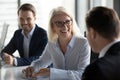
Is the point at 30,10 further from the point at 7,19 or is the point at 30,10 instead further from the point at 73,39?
the point at 7,19

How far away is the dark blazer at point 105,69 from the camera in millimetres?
1258

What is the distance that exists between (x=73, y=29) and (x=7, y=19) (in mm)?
2653

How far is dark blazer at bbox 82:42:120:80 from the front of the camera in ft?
4.13

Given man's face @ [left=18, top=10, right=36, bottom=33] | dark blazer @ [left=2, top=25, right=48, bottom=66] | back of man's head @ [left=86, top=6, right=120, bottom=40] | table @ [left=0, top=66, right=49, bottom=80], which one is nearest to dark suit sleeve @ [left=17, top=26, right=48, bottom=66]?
dark blazer @ [left=2, top=25, right=48, bottom=66]

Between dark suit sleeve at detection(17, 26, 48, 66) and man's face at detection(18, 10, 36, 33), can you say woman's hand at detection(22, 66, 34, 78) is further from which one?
man's face at detection(18, 10, 36, 33)

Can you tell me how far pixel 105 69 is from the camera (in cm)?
127

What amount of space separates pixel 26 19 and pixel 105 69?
72.2 inches

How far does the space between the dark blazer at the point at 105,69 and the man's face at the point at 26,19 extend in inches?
68.4

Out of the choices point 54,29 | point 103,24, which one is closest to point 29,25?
point 54,29

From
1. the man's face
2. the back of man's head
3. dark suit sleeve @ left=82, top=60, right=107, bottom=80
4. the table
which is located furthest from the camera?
the man's face

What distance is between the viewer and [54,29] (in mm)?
2420

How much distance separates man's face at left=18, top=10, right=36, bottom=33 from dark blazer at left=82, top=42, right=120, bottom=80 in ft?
5.70

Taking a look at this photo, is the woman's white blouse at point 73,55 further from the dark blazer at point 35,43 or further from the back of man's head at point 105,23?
the back of man's head at point 105,23

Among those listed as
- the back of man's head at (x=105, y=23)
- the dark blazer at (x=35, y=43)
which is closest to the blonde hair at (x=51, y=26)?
the dark blazer at (x=35, y=43)
